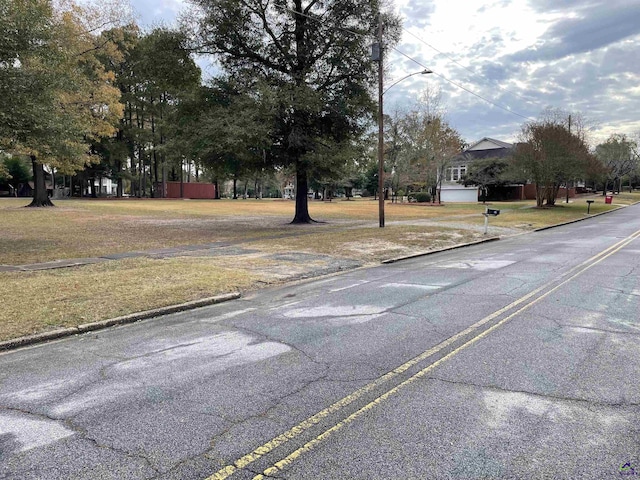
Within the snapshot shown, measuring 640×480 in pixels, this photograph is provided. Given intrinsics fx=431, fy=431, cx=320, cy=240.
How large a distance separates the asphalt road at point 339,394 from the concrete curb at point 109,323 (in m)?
0.25

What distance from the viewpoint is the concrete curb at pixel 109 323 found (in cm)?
545

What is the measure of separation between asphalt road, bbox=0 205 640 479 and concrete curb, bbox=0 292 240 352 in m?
0.25

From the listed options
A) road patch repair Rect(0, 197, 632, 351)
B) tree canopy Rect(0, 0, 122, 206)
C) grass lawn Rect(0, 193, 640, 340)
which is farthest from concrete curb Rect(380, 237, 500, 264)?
tree canopy Rect(0, 0, 122, 206)

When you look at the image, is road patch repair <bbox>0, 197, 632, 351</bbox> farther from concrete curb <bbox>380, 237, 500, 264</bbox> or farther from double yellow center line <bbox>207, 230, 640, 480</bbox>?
double yellow center line <bbox>207, 230, 640, 480</bbox>

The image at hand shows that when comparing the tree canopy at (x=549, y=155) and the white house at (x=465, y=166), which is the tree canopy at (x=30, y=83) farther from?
the white house at (x=465, y=166)

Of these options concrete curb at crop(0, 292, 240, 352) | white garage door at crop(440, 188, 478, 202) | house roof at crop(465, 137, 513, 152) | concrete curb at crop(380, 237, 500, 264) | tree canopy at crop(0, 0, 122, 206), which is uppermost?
house roof at crop(465, 137, 513, 152)

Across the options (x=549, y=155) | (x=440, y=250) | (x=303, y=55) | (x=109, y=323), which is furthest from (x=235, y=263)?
(x=549, y=155)

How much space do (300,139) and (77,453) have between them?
19.5 meters

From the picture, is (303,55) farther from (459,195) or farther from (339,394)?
(459,195)

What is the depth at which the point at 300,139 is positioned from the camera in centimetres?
2142

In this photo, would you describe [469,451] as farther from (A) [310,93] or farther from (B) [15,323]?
(A) [310,93]

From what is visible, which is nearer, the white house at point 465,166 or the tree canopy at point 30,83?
the tree canopy at point 30,83

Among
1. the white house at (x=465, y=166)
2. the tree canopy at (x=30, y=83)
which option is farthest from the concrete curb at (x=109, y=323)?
the white house at (x=465, y=166)

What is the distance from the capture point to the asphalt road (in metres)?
2.89
